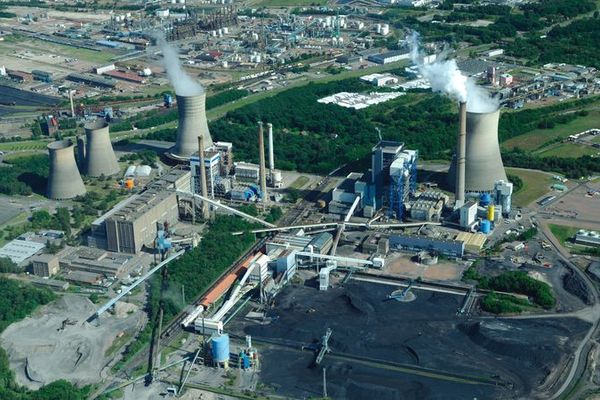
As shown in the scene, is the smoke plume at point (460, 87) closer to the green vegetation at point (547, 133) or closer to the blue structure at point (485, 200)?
the blue structure at point (485, 200)

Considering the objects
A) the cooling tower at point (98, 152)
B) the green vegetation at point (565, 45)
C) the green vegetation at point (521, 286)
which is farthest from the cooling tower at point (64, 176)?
the green vegetation at point (565, 45)

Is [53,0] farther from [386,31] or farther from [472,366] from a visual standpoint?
[472,366]

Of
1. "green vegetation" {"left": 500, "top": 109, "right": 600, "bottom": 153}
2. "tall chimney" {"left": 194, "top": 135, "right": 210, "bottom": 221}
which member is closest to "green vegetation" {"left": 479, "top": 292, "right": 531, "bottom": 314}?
"tall chimney" {"left": 194, "top": 135, "right": 210, "bottom": 221}

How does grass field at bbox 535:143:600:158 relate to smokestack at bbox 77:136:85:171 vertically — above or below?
below

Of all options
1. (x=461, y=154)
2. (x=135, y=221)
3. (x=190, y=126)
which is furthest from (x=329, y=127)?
(x=135, y=221)

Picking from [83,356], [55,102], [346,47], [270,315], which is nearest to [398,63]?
[346,47]

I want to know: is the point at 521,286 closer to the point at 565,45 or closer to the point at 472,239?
the point at 472,239

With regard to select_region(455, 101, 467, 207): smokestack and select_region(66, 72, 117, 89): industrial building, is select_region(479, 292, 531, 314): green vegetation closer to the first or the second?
select_region(455, 101, 467, 207): smokestack
